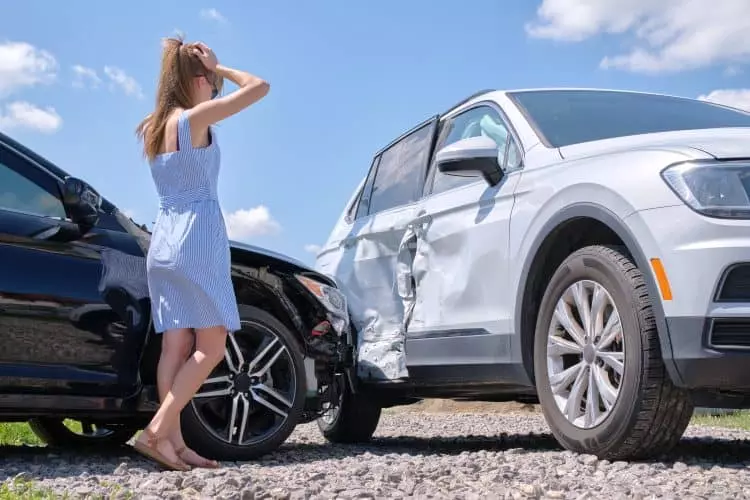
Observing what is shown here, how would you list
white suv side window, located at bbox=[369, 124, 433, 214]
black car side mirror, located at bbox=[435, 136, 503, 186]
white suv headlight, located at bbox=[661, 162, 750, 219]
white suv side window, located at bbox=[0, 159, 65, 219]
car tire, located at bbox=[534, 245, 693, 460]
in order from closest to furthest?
white suv headlight, located at bbox=[661, 162, 750, 219]
car tire, located at bbox=[534, 245, 693, 460]
white suv side window, located at bbox=[0, 159, 65, 219]
black car side mirror, located at bbox=[435, 136, 503, 186]
white suv side window, located at bbox=[369, 124, 433, 214]

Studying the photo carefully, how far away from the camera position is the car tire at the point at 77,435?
6090mm

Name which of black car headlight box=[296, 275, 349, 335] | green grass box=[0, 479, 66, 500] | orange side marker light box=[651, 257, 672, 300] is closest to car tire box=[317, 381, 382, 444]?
black car headlight box=[296, 275, 349, 335]

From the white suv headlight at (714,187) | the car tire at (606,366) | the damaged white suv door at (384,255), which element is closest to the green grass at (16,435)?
the damaged white suv door at (384,255)

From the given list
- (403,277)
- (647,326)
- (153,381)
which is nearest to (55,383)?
(153,381)

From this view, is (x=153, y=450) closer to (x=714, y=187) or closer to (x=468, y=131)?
(x=714, y=187)

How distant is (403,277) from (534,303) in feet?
4.36

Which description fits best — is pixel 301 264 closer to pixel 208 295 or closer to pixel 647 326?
pixel 208 295

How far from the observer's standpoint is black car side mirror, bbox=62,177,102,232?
14.9ft

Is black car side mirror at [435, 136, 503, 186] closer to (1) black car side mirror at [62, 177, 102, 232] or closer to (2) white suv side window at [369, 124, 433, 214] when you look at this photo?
(2) white suv side window at [369, 124, 433, 214]

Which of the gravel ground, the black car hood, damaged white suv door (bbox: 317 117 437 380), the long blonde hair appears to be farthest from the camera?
damaged white suv door (bbox: 317 117 437 380)

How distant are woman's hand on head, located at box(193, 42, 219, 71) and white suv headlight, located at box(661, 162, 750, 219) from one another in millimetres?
2044

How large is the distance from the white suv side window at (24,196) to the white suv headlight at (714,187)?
2803 millimetres

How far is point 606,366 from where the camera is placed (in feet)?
13.8

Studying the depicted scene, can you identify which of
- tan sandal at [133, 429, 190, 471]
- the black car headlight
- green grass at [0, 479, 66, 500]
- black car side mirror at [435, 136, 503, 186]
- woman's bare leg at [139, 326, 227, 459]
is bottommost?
tan sandal at [133, 429, 190, 471]
